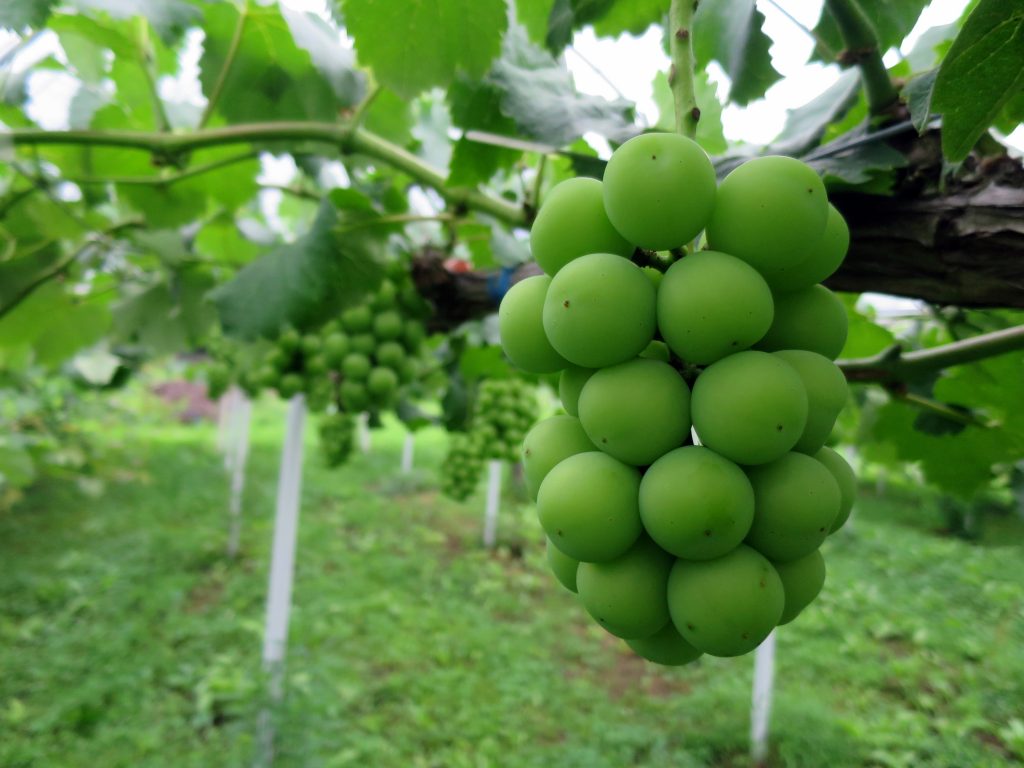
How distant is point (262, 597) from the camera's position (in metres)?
4.97

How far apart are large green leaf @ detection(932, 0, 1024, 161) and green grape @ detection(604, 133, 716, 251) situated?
0.83 ft

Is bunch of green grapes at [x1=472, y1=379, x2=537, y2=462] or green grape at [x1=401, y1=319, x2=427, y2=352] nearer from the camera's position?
green grape at [x1=401, y1=319, x2=427, y2=352]

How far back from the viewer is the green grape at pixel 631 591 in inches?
20.8

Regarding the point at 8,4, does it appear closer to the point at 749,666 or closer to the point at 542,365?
the point at 542,365

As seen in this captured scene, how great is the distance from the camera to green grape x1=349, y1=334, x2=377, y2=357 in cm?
168

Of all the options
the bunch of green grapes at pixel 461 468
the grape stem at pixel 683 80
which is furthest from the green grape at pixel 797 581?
the bunch of green grapes at pixel 461 468

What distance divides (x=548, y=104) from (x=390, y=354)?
2.74 feet

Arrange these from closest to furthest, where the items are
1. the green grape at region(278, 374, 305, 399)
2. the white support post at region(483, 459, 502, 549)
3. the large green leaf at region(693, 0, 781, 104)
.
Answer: the large green leaf at region(693, 0, 781, 104) < the green grape at region(278, 374, 305, 399) < the white support post at region(483, 459, 502, 549)

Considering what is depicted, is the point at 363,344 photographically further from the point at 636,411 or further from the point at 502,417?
the point at 636,411

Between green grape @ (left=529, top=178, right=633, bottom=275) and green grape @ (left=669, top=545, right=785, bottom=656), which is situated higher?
green grape @ (left=529, top=178, right=633, bottom=275)

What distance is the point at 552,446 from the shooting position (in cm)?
59

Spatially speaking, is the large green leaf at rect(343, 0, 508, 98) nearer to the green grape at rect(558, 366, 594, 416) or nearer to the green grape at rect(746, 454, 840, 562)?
the green grape at rect(558, 366, 594, 416)

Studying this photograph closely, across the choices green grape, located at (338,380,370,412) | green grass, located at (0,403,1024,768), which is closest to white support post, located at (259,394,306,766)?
green grass, located at (0,403,1024,768)

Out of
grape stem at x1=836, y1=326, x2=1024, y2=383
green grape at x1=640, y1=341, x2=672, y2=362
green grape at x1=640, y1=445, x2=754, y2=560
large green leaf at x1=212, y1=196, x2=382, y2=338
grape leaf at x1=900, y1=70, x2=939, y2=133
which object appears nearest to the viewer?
green grape at x1=640, y1=445, x2=754, y2=560
